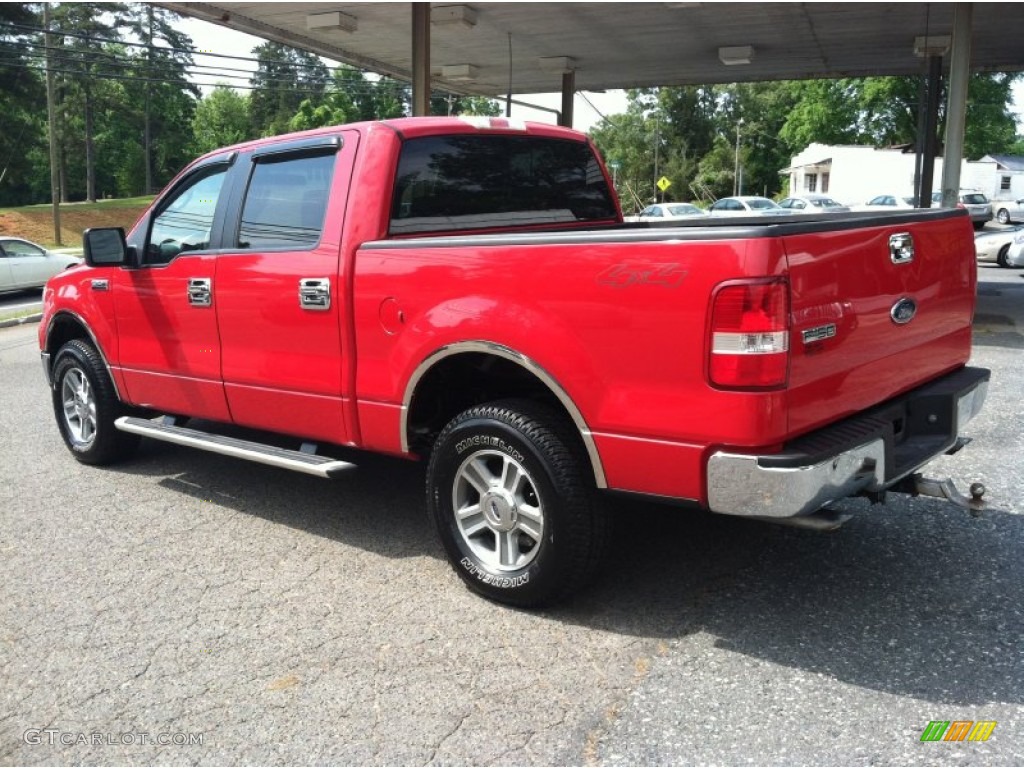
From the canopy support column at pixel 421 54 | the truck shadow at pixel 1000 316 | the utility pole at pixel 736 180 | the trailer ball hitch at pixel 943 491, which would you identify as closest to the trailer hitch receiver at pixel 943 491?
the trailer ball hitch at pixel 943 491

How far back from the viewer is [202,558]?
456 centimetres

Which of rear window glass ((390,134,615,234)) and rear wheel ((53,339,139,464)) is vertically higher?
rear window glass ((390,134,615,234))

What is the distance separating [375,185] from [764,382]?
7.05ft

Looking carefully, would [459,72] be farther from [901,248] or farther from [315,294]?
[901,248]

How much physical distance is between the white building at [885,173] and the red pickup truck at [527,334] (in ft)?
186

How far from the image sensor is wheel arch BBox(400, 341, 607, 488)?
148 inches

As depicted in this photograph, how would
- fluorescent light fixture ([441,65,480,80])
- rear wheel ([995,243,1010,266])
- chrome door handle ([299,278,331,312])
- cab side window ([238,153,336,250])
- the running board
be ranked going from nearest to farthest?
chrome door handle ([299,278,331,312]), the running board, cab side window ([238,153,336,250]), fluorescent light fixture ([441,65,480,80]), rear wheel ([995,243,1010,266])

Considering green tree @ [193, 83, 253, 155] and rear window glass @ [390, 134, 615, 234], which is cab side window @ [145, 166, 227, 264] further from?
green tree @ [193, 83, 253, 155]

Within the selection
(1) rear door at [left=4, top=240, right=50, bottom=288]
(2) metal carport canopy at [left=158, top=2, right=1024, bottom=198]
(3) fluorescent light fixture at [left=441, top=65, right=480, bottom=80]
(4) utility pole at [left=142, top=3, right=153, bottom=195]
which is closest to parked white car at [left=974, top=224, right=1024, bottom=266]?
(2) metal carport canopy at [left=158, top=2, right=1024, bottom=198]

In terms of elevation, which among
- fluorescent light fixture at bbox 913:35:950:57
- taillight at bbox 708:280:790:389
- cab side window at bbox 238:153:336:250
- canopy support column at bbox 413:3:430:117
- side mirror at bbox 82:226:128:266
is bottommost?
taillight at bbox 708:280:790:389

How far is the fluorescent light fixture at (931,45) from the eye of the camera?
1538 centimetres

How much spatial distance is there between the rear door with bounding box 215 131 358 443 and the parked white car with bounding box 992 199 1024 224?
46536 mm

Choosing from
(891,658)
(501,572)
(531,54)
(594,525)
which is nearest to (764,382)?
(594,525)

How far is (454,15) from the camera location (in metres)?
13.6
